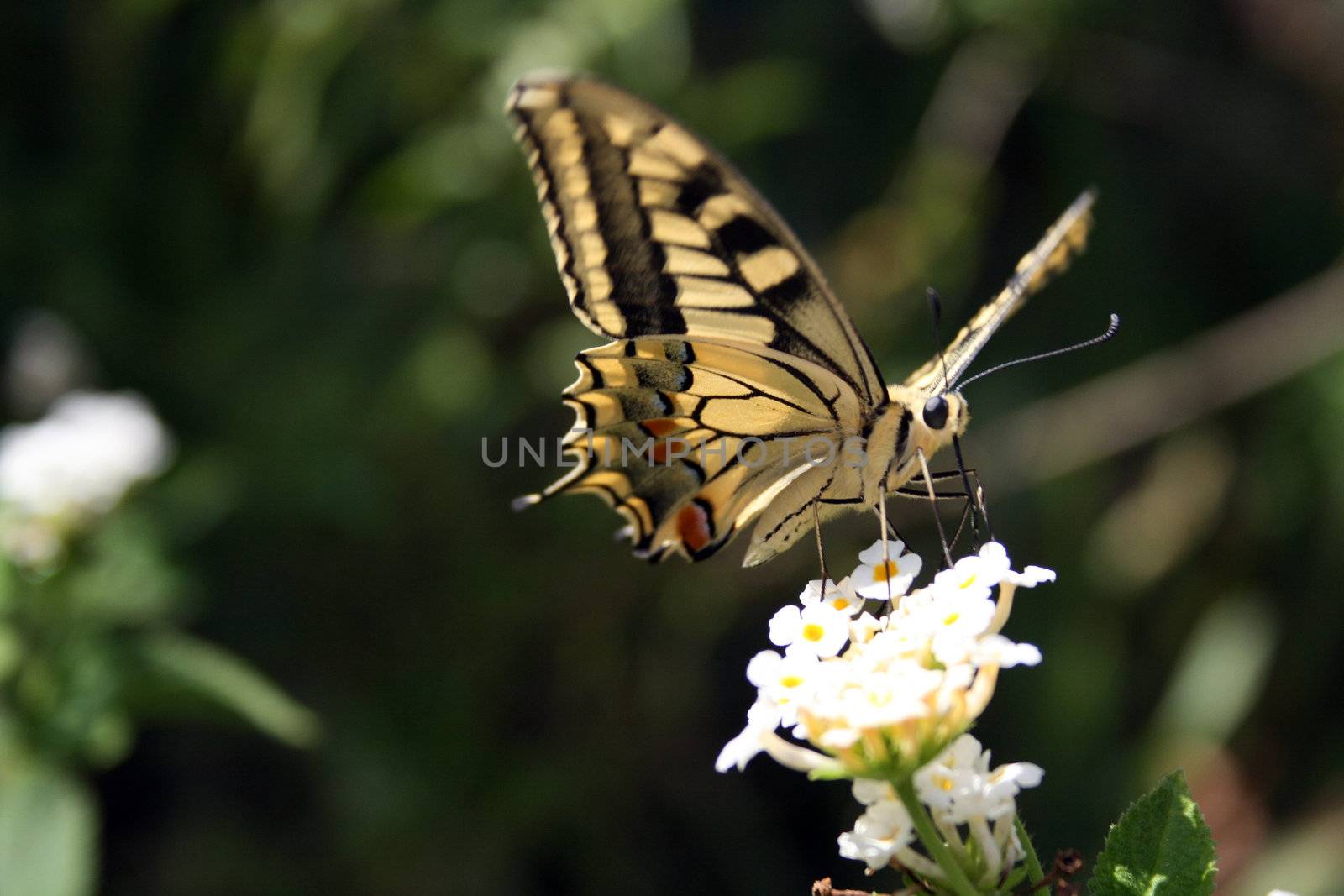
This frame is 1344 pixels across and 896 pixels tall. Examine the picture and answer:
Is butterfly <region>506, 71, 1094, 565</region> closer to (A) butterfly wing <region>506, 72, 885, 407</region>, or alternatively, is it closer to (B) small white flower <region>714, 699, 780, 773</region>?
(A) butterfly wing <region>506, 72, 885, 407</region>

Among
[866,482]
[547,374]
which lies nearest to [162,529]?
[547,374]

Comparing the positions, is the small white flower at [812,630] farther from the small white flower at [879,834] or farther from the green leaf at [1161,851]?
the green leaf at [1161,851]

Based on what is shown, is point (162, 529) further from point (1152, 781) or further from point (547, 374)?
point (1152, 781)

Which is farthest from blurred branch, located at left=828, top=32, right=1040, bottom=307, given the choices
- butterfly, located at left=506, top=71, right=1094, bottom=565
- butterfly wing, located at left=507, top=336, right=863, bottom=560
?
butterfly wing, located at left=507, top=336, right=863, bottom=560

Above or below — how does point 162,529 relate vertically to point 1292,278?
below

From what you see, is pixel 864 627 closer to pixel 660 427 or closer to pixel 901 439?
pixel 901 439

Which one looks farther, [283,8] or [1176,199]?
[1176,199]
